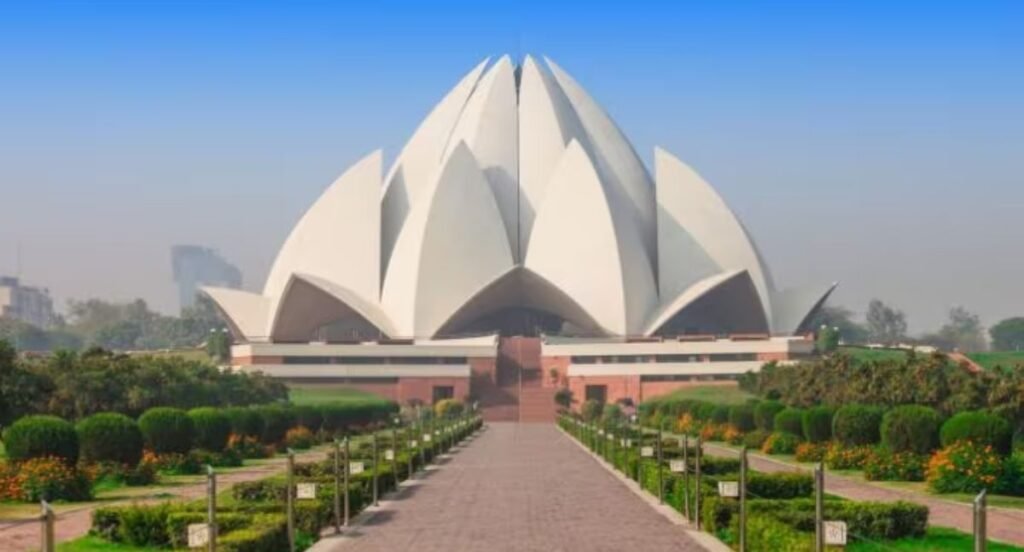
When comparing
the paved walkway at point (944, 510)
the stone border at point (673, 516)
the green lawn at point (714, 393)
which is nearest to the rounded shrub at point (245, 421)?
the stone border at point (673, 516)

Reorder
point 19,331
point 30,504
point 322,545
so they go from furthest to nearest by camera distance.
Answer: point 19,331 → point 30,504 → point 322,545

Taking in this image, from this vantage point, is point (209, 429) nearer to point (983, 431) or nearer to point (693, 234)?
point (983, 431)

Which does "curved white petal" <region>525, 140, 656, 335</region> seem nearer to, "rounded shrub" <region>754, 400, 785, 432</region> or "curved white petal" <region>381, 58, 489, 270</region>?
"curved white petal" <region>381, 58, 489, 270</region>

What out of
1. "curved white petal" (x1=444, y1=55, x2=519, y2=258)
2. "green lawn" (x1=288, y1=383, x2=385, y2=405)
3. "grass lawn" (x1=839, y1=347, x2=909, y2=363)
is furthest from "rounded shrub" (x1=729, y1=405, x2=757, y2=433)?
"curved white petal" (x1=444, y1=55, x2=519, y2=258)

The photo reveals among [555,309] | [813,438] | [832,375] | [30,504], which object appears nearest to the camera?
[30,504]

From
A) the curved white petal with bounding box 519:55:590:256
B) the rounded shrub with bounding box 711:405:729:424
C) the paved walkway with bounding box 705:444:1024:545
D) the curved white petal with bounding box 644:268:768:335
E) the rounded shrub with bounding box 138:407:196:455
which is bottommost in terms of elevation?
the rounded shrub with bounding box 711:405:729:424

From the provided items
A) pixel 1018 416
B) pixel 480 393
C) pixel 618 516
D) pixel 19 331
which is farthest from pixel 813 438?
pixel 19 331

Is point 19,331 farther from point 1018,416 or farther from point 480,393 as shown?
point 1018,416

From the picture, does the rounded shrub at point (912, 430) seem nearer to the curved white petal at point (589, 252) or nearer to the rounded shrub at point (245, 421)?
the rounded shrub at point (245, 421)
